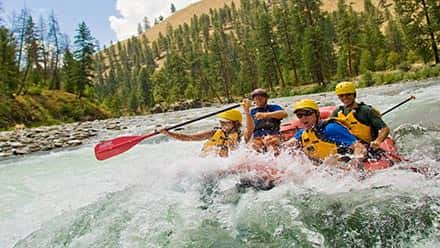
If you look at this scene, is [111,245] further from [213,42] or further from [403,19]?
[213,42]

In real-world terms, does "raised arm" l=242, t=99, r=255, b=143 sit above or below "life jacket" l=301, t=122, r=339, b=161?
above

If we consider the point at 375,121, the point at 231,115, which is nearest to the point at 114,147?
the point at 231,115

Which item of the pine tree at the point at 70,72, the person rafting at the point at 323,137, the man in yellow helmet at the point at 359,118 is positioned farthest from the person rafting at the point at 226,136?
the pine tree at the point at 70,72

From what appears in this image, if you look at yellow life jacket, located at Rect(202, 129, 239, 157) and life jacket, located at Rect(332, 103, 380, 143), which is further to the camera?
yellow life jacket, located at Rect(202, 129, 239, 157)

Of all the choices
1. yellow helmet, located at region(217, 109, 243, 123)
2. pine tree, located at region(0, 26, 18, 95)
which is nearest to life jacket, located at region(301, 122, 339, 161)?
yellow helmet, located at region(217, 109, 243, 123)

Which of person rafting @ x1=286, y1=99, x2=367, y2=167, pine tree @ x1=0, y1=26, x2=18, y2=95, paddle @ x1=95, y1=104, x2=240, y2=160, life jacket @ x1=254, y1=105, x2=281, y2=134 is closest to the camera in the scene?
person rafting @ x1=286, y1=99, x2=367, y2=167

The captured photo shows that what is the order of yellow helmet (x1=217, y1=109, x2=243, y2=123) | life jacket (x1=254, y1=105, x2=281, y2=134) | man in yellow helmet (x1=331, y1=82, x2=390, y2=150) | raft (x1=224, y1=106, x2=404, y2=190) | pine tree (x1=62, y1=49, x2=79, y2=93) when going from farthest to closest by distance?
pine tree (x1=62, y1=49, x2=79, y2=93) → life jacket (x1=254, y1=105, x2=281, y2=134) → yellow helmet (x1=217, y1=109, x2=243, y2=123) → man in yellow helmet (x1=331, y1=82, x2=390, y2=150) → raft (x1=224, y1=106, x2=404, y2=190)

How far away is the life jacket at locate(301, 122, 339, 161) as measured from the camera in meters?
5.50

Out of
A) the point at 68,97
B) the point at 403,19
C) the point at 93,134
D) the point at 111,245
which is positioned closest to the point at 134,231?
the point at 111,245

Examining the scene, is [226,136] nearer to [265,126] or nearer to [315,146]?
[265,126]

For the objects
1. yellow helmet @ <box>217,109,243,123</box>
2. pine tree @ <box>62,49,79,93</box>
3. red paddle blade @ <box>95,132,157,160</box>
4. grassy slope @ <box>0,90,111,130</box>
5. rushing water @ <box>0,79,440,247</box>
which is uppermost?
pine tree @ <box>62,49,79,93</box>

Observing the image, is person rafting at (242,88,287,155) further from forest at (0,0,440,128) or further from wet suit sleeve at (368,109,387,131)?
forest at (0,0,440,128)

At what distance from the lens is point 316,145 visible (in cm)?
559

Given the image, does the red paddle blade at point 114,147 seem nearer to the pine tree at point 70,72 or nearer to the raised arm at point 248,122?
the raised arm at point 248,122
